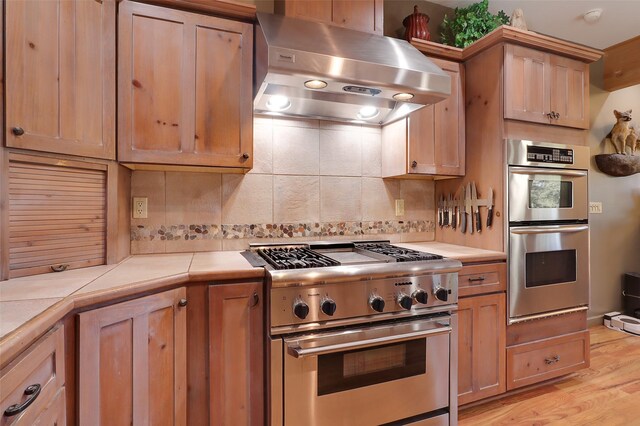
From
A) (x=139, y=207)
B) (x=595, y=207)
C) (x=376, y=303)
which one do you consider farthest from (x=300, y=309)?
(x=595, y=207)

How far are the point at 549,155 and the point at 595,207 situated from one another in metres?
1.77

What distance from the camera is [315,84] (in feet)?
5.34

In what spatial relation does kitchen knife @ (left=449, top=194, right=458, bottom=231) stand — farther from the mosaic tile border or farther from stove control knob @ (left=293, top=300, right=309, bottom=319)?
stove control knob @ (left=293, top=300, right=309, bottom=319)

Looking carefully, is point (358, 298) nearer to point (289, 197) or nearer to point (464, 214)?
point (289, 197)

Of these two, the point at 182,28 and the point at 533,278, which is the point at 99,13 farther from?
the point at 533,278

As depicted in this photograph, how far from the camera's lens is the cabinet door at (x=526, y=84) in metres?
2.07

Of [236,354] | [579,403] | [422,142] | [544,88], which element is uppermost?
[544,88]

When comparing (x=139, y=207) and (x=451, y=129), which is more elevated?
(x=451, y=129)

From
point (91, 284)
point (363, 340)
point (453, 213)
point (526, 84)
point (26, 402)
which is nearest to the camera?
point (26, 402)

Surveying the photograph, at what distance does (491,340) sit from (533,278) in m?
0.50

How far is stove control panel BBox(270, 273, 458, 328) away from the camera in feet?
4.73

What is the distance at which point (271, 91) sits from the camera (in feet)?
5.71

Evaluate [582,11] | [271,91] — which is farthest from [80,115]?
[582,11]

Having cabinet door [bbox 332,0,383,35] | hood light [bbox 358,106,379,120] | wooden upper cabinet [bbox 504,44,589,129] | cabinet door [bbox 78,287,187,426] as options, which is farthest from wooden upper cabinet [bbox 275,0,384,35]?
cabinet door [bbox 78,287,187,426]
